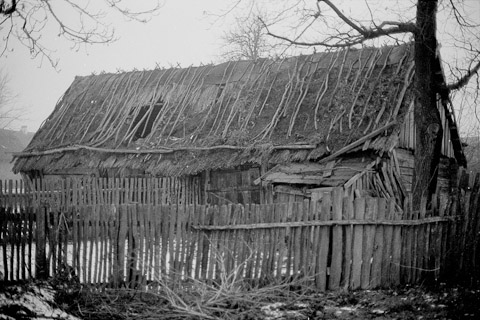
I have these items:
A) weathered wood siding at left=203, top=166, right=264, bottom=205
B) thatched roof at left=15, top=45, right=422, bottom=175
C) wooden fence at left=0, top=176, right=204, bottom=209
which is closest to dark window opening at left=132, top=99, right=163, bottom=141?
thatched roof at left=15, top=45, right=422, bottom=175

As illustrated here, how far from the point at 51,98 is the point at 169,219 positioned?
346 feet

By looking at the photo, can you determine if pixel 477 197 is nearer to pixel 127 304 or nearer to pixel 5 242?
pixel 127 304

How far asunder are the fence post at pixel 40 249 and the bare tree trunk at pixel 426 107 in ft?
21.5

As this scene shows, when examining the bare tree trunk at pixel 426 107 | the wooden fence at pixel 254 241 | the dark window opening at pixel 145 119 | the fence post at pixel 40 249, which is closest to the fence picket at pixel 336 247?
the wooden fence at pixel 254 241

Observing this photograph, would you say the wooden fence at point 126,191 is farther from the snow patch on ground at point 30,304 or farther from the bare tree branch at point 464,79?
the bare tree branch at point 464,79

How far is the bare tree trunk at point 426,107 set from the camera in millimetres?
7621

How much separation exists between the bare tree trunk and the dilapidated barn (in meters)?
0.77

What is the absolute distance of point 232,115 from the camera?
13.7m

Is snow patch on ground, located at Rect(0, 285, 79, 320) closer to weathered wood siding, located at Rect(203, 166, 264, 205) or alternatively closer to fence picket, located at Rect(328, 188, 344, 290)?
fence picket, located at Rect(328, 188, 344, 290)

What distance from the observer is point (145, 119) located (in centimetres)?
1593

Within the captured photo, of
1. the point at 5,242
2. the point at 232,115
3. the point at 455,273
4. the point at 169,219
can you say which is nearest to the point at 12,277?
the point at 5,242

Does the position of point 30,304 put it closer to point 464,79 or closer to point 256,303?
point 256,303

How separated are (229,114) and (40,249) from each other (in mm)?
8454

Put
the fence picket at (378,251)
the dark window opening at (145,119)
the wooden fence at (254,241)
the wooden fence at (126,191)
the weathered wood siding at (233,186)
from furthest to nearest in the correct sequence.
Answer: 1. the dark window opening at (145,119)
2. the weathered wood siding at (233,186)
3. the wooden fence at (126,191)
4. the fence picket at (378,251)
5. the wooden fence at (254,241)
